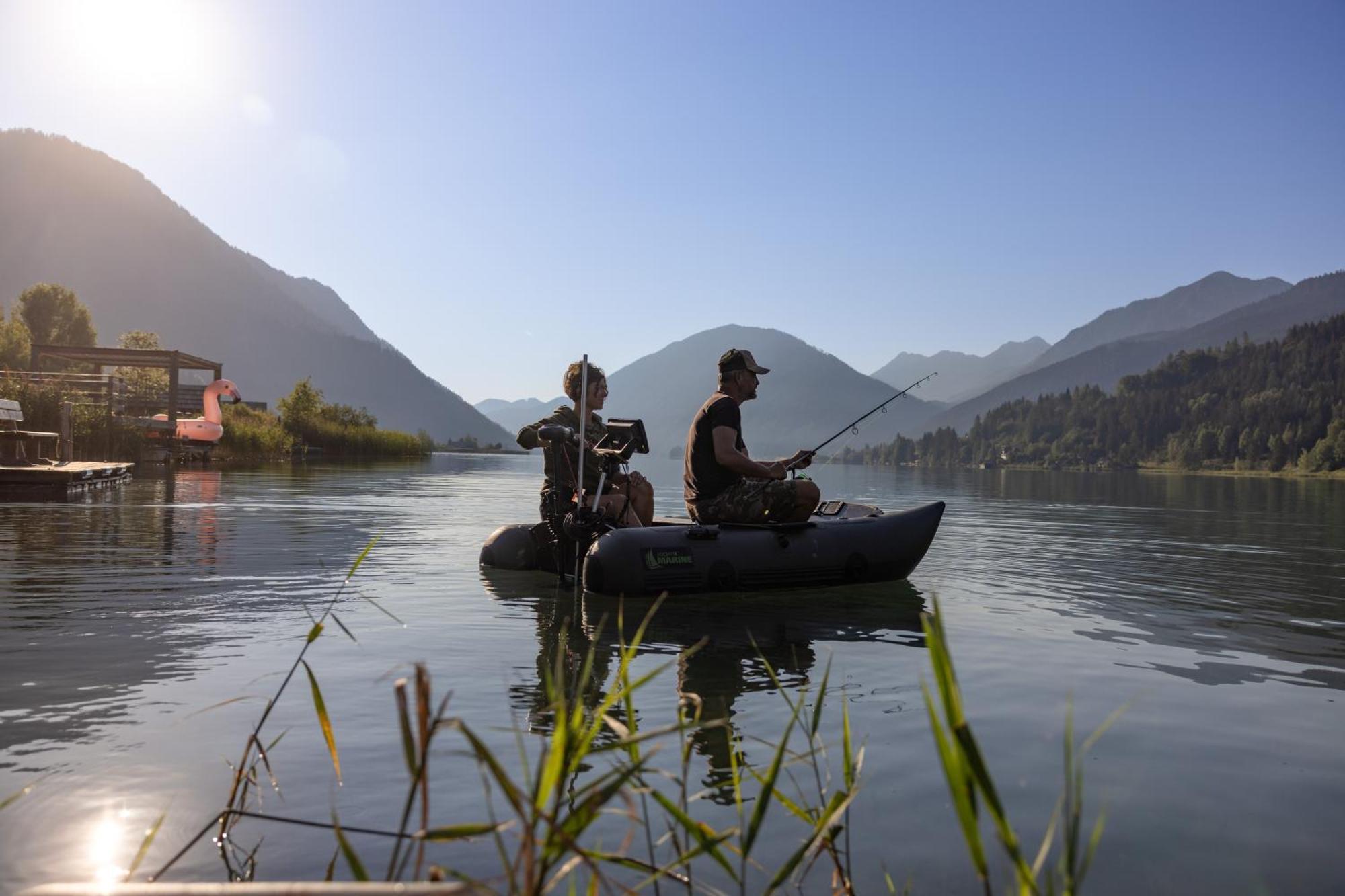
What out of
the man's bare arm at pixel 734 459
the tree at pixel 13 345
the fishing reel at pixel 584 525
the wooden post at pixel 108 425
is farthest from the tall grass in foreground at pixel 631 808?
the tree at pixel 13 345

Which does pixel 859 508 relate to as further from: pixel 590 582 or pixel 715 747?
pixel 715 747

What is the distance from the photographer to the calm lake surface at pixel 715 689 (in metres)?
3.79

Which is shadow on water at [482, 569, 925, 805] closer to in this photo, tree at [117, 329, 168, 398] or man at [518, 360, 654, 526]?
man at [518, 360, 654, 526]

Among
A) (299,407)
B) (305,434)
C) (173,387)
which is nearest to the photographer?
(173,387)

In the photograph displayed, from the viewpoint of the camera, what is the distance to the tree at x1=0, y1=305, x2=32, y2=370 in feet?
144

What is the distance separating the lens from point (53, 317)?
76812 millimetres

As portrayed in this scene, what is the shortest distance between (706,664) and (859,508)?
222 inches

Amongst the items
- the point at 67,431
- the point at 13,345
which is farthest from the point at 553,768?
the point at 13,345

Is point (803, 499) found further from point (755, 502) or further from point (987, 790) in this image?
point (987, 790)

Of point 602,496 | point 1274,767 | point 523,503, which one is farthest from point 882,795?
point 523,503

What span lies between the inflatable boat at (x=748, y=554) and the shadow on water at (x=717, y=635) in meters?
0.24

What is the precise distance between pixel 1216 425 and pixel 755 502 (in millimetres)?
188370

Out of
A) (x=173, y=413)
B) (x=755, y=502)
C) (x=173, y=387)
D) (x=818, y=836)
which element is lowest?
(x=818, y=836)

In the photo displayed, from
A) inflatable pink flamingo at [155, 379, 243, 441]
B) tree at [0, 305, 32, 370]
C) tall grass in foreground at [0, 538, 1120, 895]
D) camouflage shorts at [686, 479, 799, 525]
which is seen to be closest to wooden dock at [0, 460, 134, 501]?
camouflage shorts at [686, 479, 799, 525]
